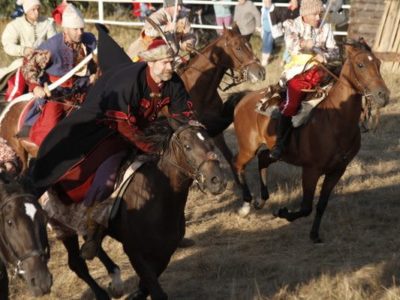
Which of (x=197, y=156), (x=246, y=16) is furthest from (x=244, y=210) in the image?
(x=246, y=16)

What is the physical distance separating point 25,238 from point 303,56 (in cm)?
577

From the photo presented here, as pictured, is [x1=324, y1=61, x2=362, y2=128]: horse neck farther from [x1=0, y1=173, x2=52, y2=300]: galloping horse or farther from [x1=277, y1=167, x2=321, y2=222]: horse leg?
[x1=0, y1=173, x2=52, y2=300]: galloping horse

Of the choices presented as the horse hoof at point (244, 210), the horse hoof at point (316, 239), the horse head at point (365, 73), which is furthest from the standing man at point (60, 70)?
the horse hoof at point (316, 239)

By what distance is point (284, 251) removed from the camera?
9.39 m

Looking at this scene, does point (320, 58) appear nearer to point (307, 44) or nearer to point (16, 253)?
point (307, 44)

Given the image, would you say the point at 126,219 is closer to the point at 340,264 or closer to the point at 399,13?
the point at 340,264

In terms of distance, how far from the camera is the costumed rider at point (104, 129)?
7113 millimetres

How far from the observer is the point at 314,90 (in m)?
10.0

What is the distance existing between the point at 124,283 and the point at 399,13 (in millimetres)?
12531

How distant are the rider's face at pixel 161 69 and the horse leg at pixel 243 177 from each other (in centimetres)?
393

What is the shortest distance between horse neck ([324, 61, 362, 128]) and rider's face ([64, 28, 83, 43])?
2.78m

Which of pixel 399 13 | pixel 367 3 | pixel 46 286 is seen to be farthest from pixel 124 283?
pixel 367 3

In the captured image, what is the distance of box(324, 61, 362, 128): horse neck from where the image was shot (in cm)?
952

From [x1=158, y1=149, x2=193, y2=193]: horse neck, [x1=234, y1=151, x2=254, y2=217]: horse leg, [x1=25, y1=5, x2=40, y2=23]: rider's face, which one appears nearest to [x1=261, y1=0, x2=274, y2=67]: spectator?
[x1=234, y1=151, x2=254, y2=217]: horse leg
